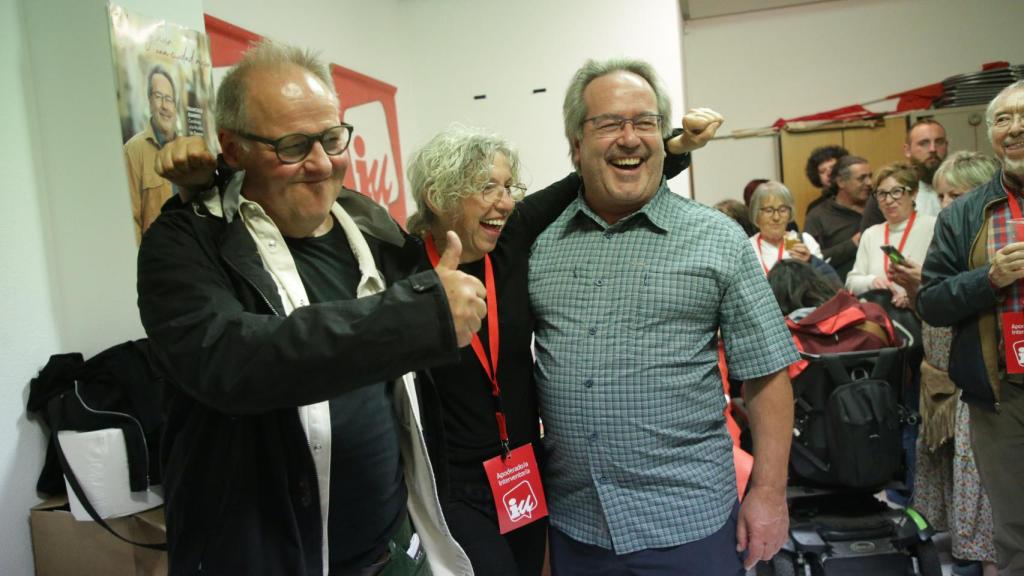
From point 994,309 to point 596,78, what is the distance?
1.55 m

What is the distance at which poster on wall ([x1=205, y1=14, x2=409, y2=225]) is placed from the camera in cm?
376

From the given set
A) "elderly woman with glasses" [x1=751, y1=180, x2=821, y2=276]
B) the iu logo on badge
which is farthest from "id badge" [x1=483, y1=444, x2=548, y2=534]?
"elderly woman with glasses" [x1=751, y1=180, x2=821, y2=276]

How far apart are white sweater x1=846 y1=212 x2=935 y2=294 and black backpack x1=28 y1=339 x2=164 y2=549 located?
3344 millimetres

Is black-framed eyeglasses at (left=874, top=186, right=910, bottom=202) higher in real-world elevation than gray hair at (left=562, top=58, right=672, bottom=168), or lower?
lower

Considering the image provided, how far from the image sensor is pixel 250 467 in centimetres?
115

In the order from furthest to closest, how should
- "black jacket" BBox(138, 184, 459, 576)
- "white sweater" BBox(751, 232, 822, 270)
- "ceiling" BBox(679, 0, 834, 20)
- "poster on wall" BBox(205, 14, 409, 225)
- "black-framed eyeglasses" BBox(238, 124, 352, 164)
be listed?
"ceiling" BBox(679, 0, 834, 20), "white sweater" BBox(751, 232, 822, 270), "poster on wall" BBox(205, 14, 409, 225), "black-framed eyeglasses" BBox(238, 124, 352, 164), "black jacket" BBox(138, 184, 459, 576)

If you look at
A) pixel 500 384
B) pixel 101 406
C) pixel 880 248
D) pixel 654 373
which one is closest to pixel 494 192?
pixel 500 384

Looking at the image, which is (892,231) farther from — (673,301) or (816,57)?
(816,57)

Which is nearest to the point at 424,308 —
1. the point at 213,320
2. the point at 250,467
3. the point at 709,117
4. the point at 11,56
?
the point at 213,320

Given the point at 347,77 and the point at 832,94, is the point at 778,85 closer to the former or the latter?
the point at 832,94

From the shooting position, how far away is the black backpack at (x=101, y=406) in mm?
2195

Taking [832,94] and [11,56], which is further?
[832,94]

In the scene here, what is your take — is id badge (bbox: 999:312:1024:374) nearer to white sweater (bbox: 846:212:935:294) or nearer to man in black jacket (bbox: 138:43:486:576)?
white sweater (bbox: 846:212:935:294)

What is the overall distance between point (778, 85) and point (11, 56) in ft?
22.6
